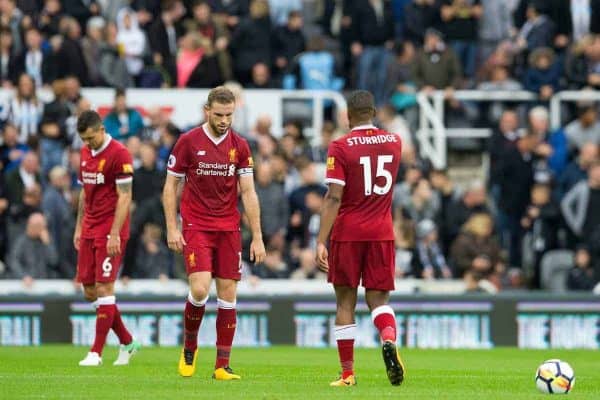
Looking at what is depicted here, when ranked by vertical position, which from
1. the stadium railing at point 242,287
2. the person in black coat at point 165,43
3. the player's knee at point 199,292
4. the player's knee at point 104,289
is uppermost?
the person in black coat at point 165,43

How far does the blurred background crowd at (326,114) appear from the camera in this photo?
2366cm

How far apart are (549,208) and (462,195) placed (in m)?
1.40

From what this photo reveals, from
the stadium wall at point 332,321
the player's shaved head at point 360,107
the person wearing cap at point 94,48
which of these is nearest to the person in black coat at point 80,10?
the person wearing cap at point 94,48

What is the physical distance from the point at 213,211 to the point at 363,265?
1.48 metres

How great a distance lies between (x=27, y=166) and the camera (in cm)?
2384

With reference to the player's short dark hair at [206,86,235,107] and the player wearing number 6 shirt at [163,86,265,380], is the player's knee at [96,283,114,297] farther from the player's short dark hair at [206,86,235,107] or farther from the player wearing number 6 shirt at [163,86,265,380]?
the player's short dark hair at [206,86,235,107]

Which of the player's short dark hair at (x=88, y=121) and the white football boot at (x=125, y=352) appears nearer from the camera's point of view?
the player's short dark hair at (x=88, y=121)

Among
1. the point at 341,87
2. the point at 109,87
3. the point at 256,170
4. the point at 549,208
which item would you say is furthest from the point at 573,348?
the point at 109,87

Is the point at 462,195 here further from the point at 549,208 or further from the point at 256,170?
the point at 256,170

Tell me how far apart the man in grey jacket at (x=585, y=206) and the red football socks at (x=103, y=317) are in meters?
9.99

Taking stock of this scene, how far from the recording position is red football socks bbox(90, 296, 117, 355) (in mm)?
16406

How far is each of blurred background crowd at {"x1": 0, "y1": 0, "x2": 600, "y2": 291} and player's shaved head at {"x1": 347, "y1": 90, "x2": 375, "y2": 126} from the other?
9.46 meters

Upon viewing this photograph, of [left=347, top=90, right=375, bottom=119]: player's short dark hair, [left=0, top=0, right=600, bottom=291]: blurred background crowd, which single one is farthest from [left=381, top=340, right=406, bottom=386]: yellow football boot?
[left=0, top=0, right=600, bottom=291]: blurred background crowd

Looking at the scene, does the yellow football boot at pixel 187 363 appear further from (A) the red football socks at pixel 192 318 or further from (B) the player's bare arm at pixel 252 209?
(B) the player's bare arm at pixel 252 209
